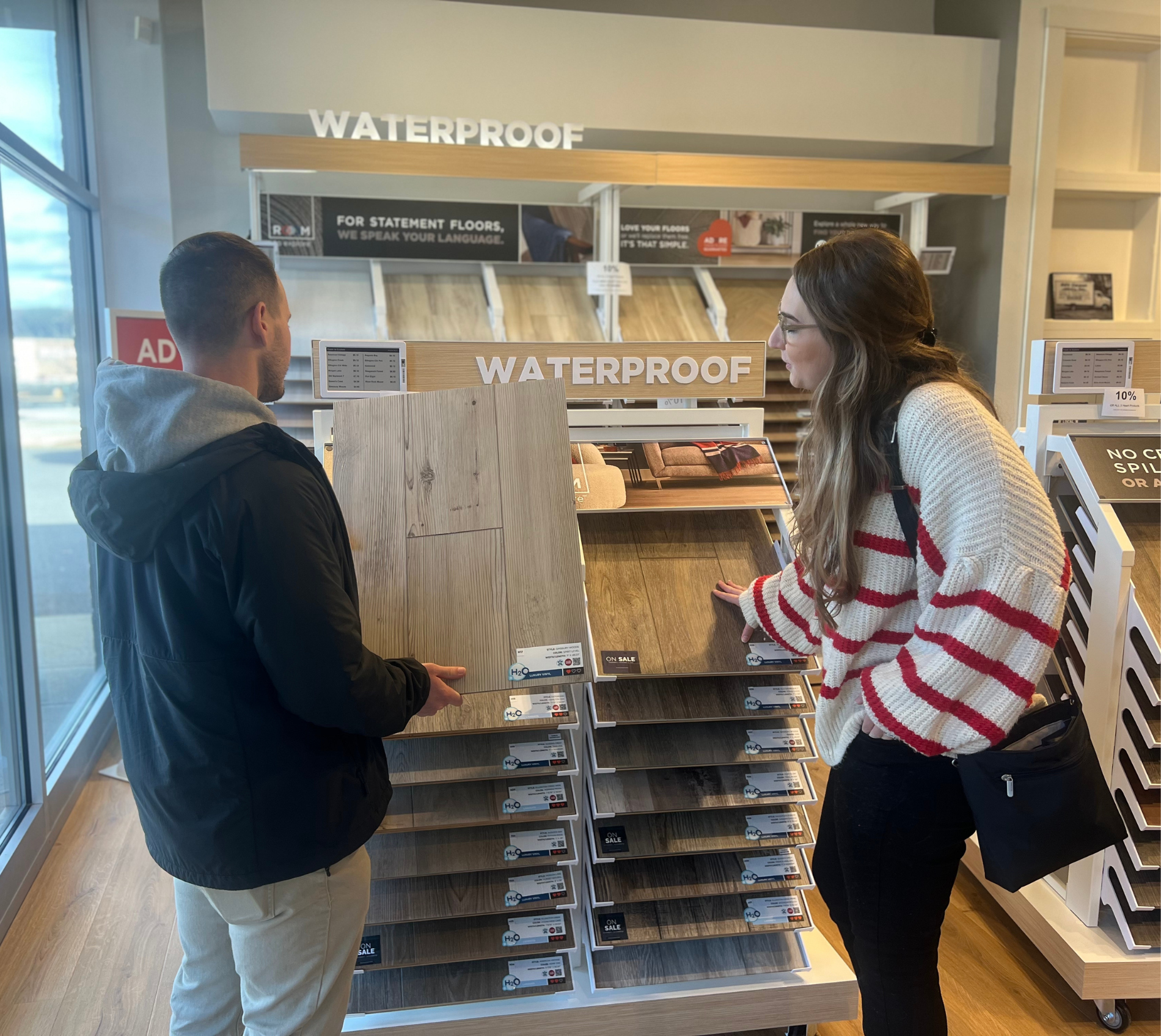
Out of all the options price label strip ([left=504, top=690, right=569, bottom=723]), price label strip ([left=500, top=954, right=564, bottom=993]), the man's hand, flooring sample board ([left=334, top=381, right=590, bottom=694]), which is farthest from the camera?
price label strip ([left=500, top=954, right=564, bottom=993])

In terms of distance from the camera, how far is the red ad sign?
3404 millimetres

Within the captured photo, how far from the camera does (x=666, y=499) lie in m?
1.95

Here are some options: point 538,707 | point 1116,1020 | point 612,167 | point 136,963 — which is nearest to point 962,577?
point 538,707

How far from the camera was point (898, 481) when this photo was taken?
1285mm

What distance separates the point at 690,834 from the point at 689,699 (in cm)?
31

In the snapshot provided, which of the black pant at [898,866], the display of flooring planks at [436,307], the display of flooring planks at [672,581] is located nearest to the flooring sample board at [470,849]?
the display of flooring planks at [672,581]

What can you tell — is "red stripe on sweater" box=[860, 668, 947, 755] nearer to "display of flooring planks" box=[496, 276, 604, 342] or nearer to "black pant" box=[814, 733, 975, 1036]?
"black pant" box=[814, 733, 975, 1036]

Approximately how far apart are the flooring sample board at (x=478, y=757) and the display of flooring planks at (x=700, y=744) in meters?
0.10

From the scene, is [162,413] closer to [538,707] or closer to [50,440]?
[538,707]

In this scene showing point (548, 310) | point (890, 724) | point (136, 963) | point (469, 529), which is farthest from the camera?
point (548, 310)

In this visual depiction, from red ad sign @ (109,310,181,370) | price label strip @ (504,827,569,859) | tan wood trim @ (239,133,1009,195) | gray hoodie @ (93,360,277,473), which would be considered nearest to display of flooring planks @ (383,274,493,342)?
tan wood trim @ (239,133,1009,195)

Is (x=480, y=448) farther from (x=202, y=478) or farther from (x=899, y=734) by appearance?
(x=899, y=734)

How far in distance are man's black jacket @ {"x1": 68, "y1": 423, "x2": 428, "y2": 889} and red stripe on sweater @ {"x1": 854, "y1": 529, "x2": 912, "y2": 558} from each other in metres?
0.74

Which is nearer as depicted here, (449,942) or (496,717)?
(496,717)
